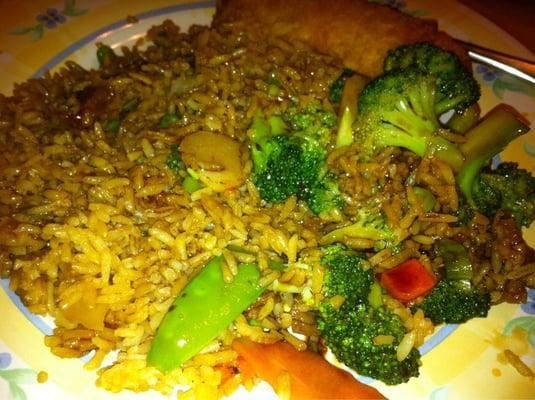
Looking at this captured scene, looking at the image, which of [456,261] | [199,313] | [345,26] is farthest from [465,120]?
[199,313]

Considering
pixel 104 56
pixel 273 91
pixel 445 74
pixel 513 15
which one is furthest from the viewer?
pixel 513 15

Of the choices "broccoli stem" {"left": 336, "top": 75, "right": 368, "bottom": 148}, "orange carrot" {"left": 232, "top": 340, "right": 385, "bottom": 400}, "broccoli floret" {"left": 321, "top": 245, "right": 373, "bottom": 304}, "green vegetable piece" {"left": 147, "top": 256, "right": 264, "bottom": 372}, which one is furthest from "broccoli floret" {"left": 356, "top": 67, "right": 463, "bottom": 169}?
"orange carrot" {"left": 232, "top": 340, "right": 385, "bottom": 400}

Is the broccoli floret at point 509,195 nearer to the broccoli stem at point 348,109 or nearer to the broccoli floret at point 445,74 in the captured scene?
the broccoli floret at point 445,74

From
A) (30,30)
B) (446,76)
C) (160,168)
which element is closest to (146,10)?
(30,30)

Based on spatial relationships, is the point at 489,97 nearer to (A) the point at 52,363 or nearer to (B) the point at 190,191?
(B) the point at 190,191

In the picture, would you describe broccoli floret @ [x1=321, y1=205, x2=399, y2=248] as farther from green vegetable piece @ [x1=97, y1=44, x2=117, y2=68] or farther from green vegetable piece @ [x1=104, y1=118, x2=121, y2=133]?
green vegetable piece @ [x1=97, y1=44, x2=117, y2=68]

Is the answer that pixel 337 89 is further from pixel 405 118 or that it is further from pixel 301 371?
pixel 301 371
